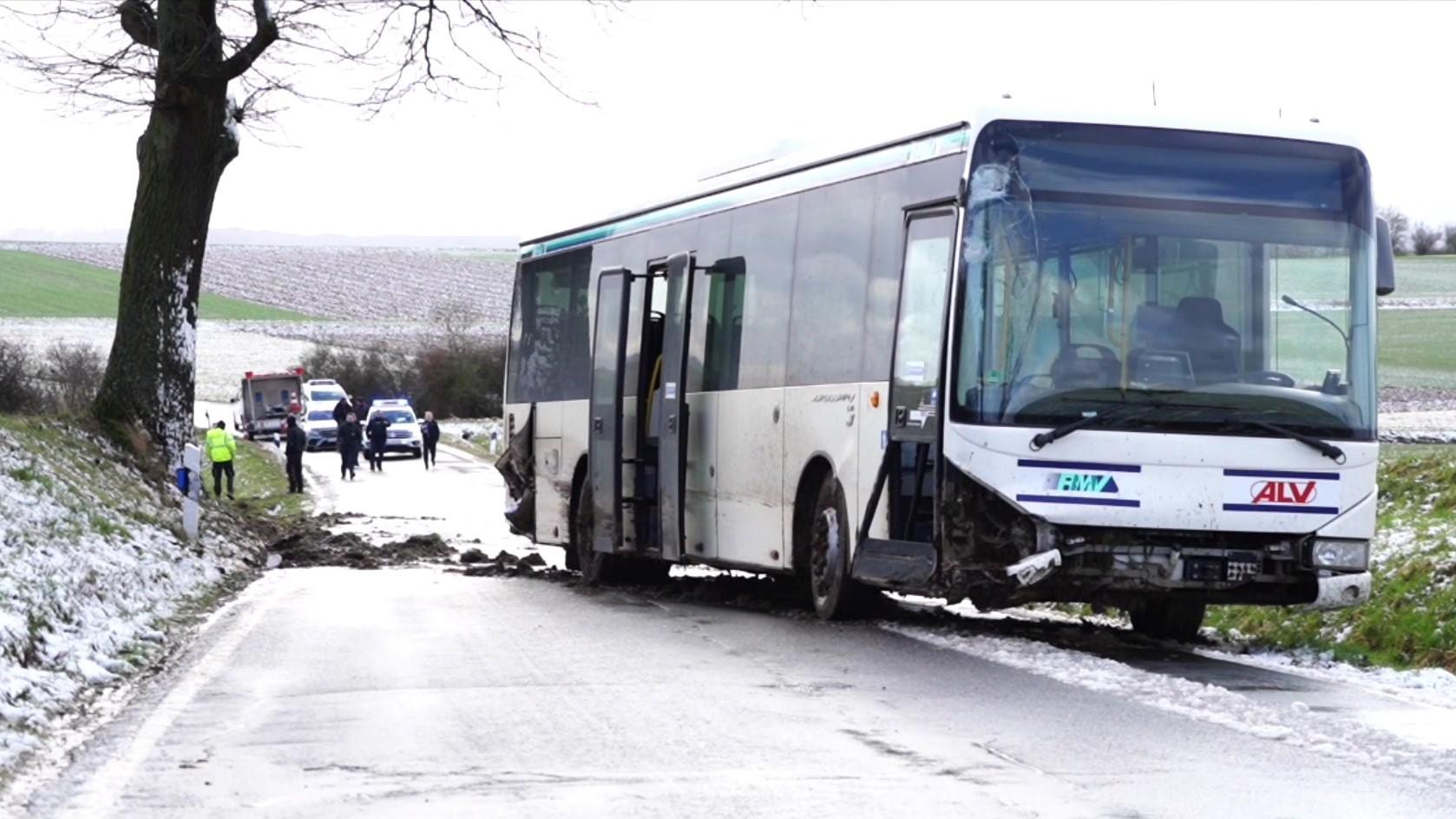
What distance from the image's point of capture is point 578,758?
8211 millimetres

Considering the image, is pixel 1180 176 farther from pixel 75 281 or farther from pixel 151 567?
pixel 75 281

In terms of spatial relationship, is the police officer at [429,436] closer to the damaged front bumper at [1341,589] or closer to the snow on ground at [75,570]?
the snow on ground at [75,570]

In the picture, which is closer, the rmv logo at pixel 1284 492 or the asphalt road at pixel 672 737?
the asphalt road at pixel 672 737

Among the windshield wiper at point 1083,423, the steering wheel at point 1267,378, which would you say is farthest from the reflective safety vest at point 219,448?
the steering wheel at point 1267,378

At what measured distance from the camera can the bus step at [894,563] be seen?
12367 mm

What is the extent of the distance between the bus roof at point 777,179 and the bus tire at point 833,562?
2.14 m

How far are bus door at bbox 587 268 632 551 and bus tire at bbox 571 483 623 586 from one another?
194mm

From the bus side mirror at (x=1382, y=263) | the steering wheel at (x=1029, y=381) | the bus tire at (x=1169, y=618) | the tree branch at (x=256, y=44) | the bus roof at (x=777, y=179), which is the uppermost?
the tree branch at (x=256, y=44)

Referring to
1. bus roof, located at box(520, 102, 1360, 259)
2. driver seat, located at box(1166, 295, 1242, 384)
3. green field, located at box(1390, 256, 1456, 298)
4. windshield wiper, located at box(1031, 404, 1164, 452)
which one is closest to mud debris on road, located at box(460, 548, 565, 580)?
bus roof, located at box(520, 102, 1360, 259)

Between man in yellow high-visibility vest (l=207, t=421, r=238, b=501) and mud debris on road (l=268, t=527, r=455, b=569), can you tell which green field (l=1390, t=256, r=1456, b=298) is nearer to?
man in yellow high-visibility vest (l=207, t=421, r=238, b=501)

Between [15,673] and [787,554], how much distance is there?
19.7 feet

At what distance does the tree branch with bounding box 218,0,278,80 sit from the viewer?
25.0m

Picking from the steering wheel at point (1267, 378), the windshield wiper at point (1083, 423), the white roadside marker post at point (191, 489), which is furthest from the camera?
the white roadside marker post at point (191, 489)

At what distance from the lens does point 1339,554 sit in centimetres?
1216
